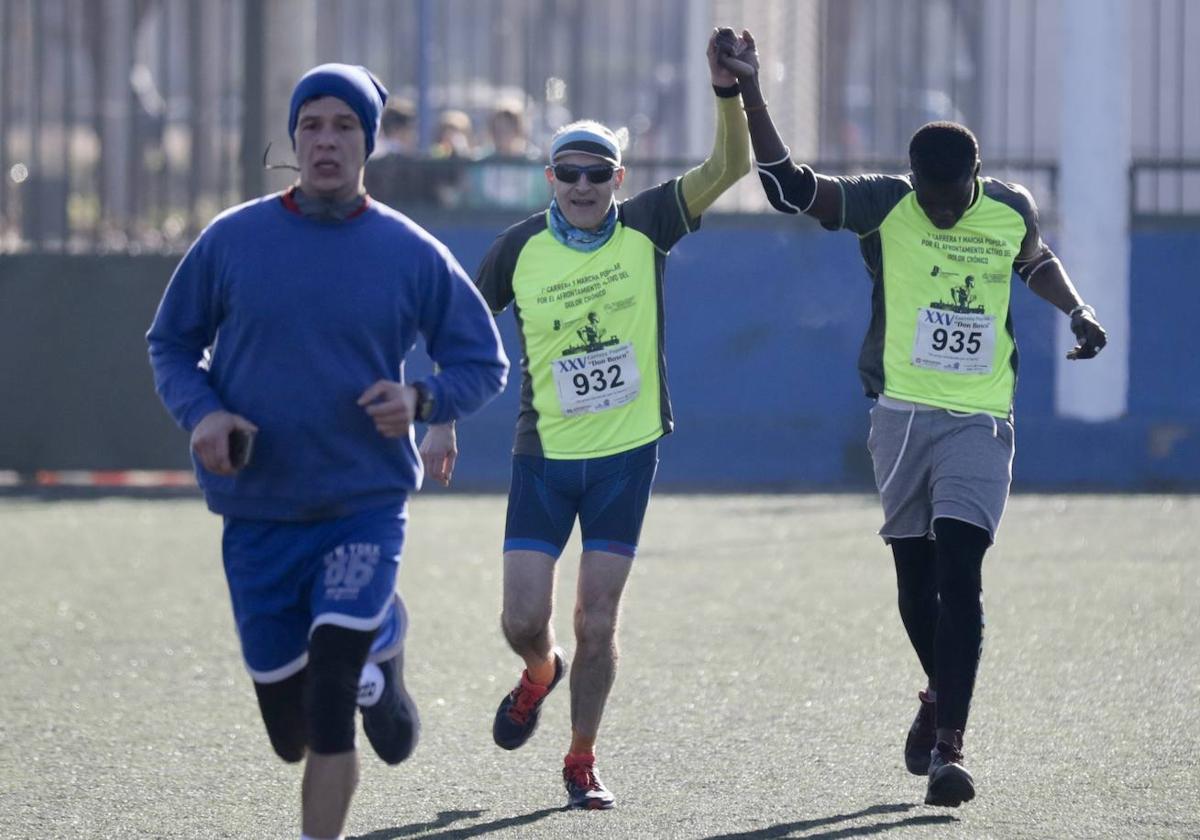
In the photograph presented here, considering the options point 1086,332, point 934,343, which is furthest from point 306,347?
point 1086,332

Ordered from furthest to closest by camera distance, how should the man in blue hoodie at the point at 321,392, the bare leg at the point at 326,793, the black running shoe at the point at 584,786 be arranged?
the black running shoe at the point at 584,786, the man in blue hoodie at the point at 321,392, the bare leg at the point at 326,793

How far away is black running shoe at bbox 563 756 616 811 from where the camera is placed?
5.84 m

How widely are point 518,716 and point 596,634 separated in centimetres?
43

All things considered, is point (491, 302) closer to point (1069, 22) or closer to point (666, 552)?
point (666, 552)

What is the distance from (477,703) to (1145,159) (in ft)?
27.9

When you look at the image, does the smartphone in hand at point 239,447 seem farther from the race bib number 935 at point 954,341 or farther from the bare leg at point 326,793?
the race bib number 935 at point 954,341

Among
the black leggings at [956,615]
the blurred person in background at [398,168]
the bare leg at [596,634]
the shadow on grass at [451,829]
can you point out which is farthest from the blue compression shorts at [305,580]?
the blurred person in background at [398,168]

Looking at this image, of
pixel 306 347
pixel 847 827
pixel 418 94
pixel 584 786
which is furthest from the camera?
pixel 418 94

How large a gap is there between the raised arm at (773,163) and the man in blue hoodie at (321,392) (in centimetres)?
150

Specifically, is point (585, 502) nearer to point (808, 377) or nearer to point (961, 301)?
point (961, 301)

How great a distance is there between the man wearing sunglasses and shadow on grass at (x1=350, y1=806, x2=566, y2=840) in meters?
0.45

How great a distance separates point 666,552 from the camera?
11312 millimetres

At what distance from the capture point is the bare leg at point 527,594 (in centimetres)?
625

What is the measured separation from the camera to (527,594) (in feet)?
20.5
